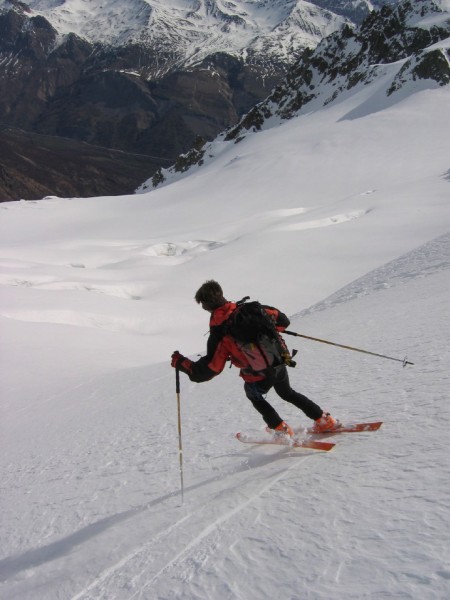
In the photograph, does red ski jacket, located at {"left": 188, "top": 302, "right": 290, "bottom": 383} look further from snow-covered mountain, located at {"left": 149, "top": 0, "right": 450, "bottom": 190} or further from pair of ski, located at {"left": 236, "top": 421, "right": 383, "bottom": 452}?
snow-covered mountain, located at {"left": 149, "top": 0, "right": 450, "bottom": 190}

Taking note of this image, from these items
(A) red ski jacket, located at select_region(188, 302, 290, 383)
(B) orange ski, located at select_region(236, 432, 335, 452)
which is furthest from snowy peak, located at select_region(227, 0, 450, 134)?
(A) red ski jacket, located at select_region(188, 302, 290, 383)

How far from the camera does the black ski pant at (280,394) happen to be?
14.3 feet

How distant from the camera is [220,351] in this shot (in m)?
4.25

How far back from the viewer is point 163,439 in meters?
5.54

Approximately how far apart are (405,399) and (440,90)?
7276 centimetres

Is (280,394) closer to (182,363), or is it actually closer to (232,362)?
(232,362)

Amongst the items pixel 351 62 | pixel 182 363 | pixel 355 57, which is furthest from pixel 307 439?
pixel 355 57

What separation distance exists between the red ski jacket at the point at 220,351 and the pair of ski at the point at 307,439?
60 cm

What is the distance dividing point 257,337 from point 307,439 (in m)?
1.04

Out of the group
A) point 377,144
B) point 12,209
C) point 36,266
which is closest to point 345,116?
point 377,144

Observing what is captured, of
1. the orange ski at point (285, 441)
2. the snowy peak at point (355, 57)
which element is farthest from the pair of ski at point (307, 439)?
the snowy peak at point (355, 57)

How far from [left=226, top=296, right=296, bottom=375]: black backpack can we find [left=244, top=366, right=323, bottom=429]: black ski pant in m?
0.15

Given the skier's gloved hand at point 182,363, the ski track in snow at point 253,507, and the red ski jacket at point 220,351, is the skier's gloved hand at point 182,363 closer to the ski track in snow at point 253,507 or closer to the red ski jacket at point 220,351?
the red ski jacket at point 220,351

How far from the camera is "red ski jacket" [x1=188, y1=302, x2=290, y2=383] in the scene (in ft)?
13.6
